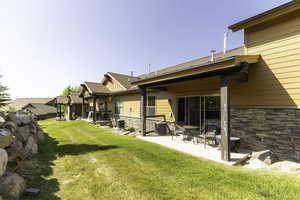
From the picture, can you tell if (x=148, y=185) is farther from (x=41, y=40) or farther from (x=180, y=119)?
(x=41, y=40)

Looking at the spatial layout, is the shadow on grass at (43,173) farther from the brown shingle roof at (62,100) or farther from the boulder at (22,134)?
the brown shingle roof at (62,100)

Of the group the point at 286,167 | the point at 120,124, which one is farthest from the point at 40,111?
the point at 286,167

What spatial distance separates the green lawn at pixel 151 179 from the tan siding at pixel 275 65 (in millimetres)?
2894

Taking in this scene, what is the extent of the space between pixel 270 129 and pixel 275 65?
232cm

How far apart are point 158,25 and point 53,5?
307 inches

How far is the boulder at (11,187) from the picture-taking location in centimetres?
295

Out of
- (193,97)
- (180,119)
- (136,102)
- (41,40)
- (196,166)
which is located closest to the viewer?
(196,166)

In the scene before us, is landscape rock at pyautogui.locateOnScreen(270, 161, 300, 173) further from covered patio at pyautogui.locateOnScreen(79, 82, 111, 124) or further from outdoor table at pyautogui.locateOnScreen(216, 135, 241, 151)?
covered patio at pyautogui.locateOnScreen(79, 82, 111, 124)

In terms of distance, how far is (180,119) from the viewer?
989 centimetres

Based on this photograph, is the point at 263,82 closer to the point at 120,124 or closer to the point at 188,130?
the point at 188,130

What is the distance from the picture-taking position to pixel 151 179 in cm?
393

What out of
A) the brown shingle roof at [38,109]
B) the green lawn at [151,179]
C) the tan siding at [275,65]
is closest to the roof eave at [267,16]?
the tan siding at [275,65]

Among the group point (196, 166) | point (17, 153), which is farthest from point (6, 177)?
point (196, 166)

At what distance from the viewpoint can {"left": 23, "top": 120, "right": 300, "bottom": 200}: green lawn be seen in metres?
3.23
